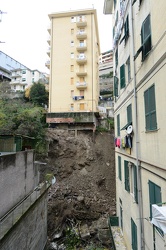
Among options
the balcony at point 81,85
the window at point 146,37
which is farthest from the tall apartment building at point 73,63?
the window at point 146,37

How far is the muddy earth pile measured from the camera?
40.8 ft

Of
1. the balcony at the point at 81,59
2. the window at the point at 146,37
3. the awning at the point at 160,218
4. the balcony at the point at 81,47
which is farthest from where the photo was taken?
the balcony at the point at 81,47

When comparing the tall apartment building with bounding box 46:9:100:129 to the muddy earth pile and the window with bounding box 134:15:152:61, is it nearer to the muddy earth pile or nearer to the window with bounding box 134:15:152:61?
the muddy earth pile

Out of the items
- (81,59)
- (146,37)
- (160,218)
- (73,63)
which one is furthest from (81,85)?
(160,218)

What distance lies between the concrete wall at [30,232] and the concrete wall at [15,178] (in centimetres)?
94

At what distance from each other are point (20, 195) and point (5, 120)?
9.21 m

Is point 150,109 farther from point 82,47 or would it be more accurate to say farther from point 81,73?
point 82,47

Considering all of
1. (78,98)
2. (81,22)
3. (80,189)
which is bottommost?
(80,189)

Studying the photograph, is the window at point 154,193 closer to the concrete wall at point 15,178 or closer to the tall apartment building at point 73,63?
the concrete wall at point 15,178

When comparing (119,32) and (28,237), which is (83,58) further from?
(28,237)

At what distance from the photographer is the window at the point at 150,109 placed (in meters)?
5.55

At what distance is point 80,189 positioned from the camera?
58.1 ft

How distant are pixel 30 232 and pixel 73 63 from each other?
26.1 m

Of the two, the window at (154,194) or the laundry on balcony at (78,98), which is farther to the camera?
the laundry on balcony at (78,98)
